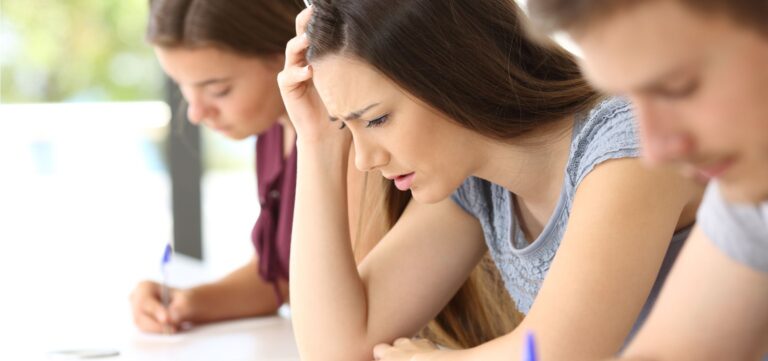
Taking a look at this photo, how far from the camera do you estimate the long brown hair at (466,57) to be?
1337 mm

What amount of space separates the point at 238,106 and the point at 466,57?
2.58 feet

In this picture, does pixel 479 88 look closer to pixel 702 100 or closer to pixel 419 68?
pixel 419 68

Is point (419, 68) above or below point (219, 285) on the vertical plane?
above

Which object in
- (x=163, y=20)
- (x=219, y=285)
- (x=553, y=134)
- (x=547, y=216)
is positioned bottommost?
(x=219, y=285)

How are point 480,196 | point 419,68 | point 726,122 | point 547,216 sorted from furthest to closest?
point 480,196
point 547,216
point 419,68
point 726,122

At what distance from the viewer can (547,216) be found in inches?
59.7

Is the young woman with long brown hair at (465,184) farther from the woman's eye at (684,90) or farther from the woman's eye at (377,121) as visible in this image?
the woman's eye at (684,90)

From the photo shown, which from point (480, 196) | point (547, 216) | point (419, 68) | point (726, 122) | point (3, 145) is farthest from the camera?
point (3, 145)

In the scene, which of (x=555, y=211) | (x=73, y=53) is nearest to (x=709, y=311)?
(x=555, y=211)

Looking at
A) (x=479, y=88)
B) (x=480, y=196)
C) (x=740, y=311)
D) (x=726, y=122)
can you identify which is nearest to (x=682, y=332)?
(x=740, y=311)

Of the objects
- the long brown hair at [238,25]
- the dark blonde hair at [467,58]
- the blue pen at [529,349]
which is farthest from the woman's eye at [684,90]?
the long brown hair at [238,25]

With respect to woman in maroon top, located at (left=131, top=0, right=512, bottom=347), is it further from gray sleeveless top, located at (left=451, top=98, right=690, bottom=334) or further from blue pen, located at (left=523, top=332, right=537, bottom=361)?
blue pen, located at (left=523, top=332, right=537, bottom=361)

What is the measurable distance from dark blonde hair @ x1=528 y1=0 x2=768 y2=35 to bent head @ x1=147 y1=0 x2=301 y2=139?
4.05 feet

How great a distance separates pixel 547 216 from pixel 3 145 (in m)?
4.57
